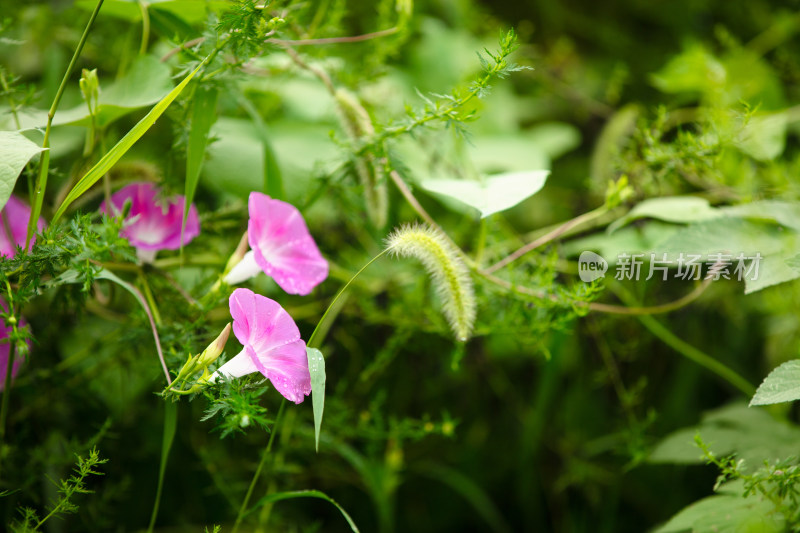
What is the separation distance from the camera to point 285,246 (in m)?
0.70

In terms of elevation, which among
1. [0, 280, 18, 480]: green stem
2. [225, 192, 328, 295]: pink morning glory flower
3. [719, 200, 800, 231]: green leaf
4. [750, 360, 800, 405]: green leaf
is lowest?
[0, 280, 18, 480]: green stem

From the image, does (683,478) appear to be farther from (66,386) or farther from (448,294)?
(66,386)

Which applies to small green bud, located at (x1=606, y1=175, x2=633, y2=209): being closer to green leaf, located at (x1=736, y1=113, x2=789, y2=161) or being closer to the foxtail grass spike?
the foxtail grass spike

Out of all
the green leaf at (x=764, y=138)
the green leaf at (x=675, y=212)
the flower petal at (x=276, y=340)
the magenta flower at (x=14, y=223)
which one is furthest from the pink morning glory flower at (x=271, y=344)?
the green leaf at (x=764, y=138)

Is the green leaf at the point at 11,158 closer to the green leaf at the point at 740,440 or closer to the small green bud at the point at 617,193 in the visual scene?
the small green bud at the point at 617,193

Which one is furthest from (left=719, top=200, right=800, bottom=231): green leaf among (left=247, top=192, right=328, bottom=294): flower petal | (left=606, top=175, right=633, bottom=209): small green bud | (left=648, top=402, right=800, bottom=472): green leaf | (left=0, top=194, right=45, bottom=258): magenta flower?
(left=0, top=194, right=45, bottom=258): magenta flower

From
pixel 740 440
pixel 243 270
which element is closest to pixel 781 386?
pixel 740 440

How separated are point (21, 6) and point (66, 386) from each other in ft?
2.42

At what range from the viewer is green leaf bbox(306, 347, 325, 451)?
514 millimetres

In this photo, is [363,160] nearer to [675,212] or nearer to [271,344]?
[271,344]

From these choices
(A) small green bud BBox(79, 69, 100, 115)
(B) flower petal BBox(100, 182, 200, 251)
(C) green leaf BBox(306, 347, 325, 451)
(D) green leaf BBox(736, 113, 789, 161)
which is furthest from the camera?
(D) green leaf BBox(736, 113, 789, 161)

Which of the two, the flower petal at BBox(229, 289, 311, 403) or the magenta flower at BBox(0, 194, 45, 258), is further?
the magenta flower at BBox(0, 194, 45, 258)

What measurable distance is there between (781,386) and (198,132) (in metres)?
0.67

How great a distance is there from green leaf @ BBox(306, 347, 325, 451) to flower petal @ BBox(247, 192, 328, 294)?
0.38 feet
